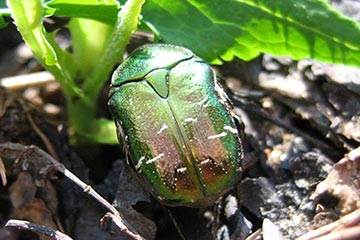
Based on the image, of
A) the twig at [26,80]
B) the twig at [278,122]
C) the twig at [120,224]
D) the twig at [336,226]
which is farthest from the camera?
the twig at [26,80]

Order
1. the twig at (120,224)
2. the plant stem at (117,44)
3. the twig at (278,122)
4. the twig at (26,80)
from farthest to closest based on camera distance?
1. the twig at (26,80)
2. the twig at (278,122)
3. the plant stem at (117,44)
4. the twig at (120,224)

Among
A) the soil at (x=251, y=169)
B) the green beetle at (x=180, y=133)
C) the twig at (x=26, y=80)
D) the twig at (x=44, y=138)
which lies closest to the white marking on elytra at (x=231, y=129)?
the green beetle at (x=180, y=133)

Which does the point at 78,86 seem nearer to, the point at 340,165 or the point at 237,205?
the point at 237,205

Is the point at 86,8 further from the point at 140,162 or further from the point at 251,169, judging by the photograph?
the point at 251,169

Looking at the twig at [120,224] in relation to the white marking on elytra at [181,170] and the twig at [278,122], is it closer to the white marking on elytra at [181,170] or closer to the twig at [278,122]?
the white marking on elytra at [181,170]

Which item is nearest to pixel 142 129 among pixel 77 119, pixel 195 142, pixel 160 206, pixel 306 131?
pixel 195 142

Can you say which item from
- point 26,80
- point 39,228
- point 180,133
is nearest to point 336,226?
point 180,133

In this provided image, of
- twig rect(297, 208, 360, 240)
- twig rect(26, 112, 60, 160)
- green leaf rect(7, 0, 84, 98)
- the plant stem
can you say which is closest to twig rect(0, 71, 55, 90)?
twig rect(26, 112, 60, 160)
